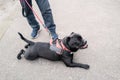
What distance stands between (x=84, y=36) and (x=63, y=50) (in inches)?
33.1

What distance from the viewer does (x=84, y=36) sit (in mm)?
3738

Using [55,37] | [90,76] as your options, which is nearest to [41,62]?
[55,37]

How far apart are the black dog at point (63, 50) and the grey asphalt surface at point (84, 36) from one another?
0.36 ft

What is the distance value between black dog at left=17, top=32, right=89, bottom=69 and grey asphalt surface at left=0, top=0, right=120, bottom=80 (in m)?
0.11

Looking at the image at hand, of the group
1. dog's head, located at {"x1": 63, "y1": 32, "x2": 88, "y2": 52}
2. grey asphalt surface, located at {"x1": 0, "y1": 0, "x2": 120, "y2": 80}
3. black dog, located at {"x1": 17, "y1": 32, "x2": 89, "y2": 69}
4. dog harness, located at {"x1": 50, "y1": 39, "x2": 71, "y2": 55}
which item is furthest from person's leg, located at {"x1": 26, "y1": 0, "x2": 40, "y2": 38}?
dog's head, located at {"x1": 63, "y1": 32, "x2": 88, "y2": 52}

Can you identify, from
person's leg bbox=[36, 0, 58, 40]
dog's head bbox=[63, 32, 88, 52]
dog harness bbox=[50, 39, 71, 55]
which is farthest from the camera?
person's leg bbox=[36, 0, 58, 40]

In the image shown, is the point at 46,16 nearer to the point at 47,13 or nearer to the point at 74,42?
the point at 47,13

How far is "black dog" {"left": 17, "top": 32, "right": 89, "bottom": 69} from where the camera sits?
2873 mm

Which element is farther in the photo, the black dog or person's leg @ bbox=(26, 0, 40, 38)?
person's leg @ bbox=(26, 0, 40, 38)

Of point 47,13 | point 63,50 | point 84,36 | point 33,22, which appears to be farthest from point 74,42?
point 33,22

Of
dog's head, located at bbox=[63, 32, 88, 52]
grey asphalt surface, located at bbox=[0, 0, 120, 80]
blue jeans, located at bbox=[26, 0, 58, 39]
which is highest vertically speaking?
blue jeans, located at bbox=[26, 0, 58, 39]

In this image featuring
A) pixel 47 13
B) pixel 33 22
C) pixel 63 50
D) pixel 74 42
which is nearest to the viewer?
pixel 74 42

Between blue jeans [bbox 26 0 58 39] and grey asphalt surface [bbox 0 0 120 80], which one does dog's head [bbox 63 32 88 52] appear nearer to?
grey asphalt surface [bbox 0 0 120 80]

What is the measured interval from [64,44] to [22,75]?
79cm
